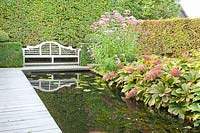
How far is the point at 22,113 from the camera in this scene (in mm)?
3986

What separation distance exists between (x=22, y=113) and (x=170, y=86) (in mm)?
2140

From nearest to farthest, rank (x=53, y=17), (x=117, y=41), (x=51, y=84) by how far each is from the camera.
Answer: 1. (x=51, y=84)
2. (x=117, y=41)
3. (x=53, y=17)

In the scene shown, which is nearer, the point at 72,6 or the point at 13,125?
the point at 13,125

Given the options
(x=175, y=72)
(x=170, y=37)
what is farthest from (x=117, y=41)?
(x=175, y=72)

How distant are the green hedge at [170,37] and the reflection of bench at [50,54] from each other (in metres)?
2.33

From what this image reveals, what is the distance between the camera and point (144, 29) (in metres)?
10.3

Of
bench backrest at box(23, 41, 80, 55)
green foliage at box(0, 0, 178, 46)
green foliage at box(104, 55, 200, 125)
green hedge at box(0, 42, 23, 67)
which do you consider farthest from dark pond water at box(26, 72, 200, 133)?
green foliage at box(0, 0, 178, 46)

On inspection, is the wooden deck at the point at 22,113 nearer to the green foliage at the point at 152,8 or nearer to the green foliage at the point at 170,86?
the green foliage at the point at 170,86

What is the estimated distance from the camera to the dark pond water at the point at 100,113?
368cm

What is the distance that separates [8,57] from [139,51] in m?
4.13

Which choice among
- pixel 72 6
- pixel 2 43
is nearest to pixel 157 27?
pixel 72 6

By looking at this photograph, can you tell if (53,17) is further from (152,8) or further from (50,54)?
(152,8)

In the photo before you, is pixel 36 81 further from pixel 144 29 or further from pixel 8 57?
pixel 144 29

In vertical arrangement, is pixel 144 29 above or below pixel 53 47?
above
